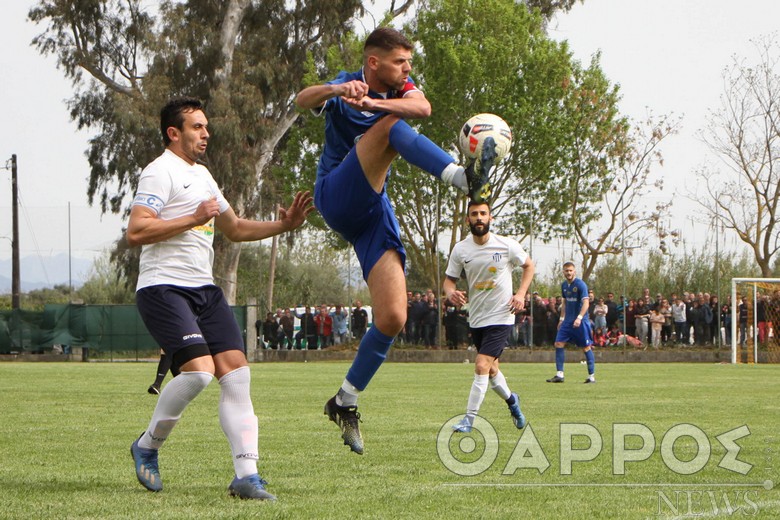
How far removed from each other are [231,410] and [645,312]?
27.2 meters

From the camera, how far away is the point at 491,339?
10.7 m

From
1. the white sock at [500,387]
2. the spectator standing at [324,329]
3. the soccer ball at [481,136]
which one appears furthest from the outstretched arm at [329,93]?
the spectator standing at [324,329]

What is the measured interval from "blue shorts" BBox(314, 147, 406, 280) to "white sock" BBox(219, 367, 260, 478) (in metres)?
1.06

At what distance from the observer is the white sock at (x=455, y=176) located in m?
5.41

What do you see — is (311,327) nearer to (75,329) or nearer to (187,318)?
(75,329)

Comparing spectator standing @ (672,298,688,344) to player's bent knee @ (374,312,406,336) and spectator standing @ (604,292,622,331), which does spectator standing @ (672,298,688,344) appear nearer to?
spectator standing @ (604,292,622,331)

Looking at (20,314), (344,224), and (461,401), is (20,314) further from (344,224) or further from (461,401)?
(344,224)

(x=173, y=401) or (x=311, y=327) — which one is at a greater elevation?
(x=311, y=327)

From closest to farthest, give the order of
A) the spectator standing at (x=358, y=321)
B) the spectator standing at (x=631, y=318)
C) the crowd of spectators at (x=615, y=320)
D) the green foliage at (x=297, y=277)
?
1. the crowd of spectators at (x=615, y=320)
2. the spectator standing at (x=631, y=318)
3. the spectator standing at (x=358, y=321)
4. the green foliage at (x=297, y=277)

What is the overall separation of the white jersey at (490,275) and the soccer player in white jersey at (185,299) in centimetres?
508

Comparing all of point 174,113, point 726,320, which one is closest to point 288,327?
point 726,320

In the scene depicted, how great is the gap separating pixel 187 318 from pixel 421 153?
4.91ft

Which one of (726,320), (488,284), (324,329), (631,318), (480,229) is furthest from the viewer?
(324,329)

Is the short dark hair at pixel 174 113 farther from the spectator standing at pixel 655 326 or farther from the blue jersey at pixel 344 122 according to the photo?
the spectator standing at pixel 655 326
